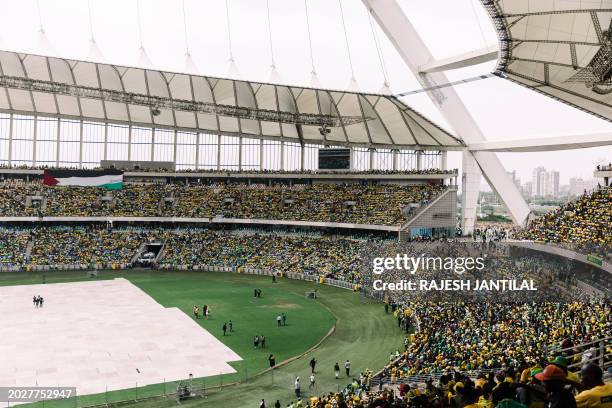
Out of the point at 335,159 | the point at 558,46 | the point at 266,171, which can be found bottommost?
the point at 266,171

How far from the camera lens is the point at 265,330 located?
3356cm

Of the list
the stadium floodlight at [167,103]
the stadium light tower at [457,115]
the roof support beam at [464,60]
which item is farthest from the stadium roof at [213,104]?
the roof support beam at [464,60]

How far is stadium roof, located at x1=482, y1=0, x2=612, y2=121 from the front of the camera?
20922 mm

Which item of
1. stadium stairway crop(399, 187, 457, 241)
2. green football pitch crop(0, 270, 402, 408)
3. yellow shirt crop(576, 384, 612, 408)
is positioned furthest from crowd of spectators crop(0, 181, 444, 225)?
yellow shirt crop(576, 384, 612, 408)

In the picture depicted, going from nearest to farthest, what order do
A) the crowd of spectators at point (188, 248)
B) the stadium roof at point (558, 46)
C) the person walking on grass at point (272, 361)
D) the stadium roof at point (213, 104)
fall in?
the stadium roof at point (558, 46)
the person walking on grass at point (272, 361)
the crowd of spectators at point (188, 248)
the stadium roof at point (213, 104)

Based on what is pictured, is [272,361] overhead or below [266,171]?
below

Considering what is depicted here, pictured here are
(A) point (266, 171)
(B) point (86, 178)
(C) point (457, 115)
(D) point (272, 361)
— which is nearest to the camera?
(D) point (272, 361)

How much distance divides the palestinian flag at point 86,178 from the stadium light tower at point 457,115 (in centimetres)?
3848

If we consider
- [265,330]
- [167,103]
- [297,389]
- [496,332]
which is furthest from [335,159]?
[297,389]

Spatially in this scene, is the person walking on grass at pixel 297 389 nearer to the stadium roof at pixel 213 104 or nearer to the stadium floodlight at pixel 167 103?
the stadium floodlight at pixel 167 103

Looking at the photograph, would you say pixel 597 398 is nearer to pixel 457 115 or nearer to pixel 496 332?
pixel 496 332

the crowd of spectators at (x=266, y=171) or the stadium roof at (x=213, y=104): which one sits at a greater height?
the stadium roof at (x=213, y=104)

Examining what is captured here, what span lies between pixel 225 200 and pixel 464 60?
39.3 metres

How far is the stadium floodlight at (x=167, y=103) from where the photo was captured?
50875mm
